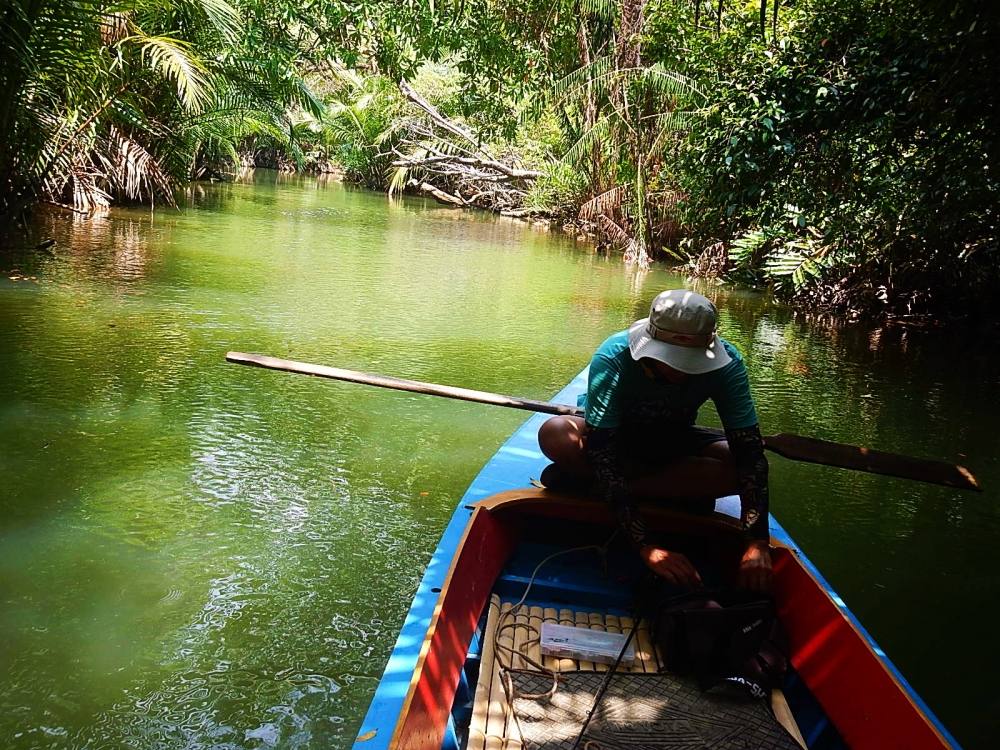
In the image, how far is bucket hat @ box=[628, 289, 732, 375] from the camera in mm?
2318

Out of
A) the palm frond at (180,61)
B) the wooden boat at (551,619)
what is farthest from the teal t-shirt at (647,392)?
the palm frond at (180,61)

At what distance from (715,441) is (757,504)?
0.37 metres

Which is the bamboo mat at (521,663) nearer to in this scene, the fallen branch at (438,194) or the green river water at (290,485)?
the green river water at (290,485)

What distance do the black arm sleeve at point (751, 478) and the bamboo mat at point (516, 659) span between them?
45 centimetres

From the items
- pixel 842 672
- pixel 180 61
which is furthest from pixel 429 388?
pixel 180 61

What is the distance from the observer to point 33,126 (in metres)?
7.54

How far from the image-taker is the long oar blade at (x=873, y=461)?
3.15 meters

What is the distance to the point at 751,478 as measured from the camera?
2508mm

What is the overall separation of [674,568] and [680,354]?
0.61 m

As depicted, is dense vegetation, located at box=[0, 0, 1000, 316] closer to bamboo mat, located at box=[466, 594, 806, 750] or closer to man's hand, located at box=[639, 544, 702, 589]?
man's hand, located at box=[639, 544, 702, 589]

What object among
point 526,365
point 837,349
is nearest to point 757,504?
point 526,365

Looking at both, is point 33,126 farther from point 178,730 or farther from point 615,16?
point 615,16

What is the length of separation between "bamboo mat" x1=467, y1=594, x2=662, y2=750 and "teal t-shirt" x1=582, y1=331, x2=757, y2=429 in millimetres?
594

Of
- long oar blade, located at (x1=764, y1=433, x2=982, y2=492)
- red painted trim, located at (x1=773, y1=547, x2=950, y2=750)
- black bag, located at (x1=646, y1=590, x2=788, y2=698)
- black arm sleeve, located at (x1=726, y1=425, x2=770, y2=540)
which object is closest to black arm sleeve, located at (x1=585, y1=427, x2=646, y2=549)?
black bag, located at (x1=646, y1=590, x2=788, y2=698)
